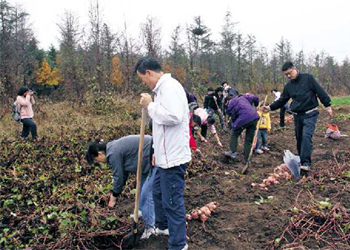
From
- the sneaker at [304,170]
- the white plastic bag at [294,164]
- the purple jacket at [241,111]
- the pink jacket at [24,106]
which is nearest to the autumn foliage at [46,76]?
the pink jacket at [24,106]

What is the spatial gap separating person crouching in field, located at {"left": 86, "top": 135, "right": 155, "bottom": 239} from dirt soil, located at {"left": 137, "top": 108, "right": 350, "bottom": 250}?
328 millimetres

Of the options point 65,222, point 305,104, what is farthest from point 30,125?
point 305,104

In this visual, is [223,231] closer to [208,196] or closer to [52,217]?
[208,196]

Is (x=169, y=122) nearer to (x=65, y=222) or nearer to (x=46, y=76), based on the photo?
(x=65, y=222)

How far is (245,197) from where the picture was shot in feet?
14.2

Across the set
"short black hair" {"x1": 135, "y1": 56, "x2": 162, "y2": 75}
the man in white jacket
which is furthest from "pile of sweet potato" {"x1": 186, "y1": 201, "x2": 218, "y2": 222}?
"short black hair" {"x1": 135, "y1": 56, "x2": 162, "y2": 75}

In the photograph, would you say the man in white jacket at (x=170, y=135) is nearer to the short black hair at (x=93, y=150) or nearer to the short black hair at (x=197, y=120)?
the short black hair at (x=93, y=150)

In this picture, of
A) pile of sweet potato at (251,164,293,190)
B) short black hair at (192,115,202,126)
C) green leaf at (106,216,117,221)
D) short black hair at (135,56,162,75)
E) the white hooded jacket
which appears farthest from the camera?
pile of sweet potato at (251,164,293,190)

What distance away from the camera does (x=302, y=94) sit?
193 inches

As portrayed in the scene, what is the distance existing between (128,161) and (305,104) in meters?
3.12

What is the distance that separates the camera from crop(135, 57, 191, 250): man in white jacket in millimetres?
2572

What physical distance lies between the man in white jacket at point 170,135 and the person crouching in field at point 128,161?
20.8 inches

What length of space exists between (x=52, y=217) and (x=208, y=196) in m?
2.12

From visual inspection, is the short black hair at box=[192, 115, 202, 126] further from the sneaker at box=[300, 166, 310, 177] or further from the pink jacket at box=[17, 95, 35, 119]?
the pink jacket at box=[17, 95, 35, 119]
